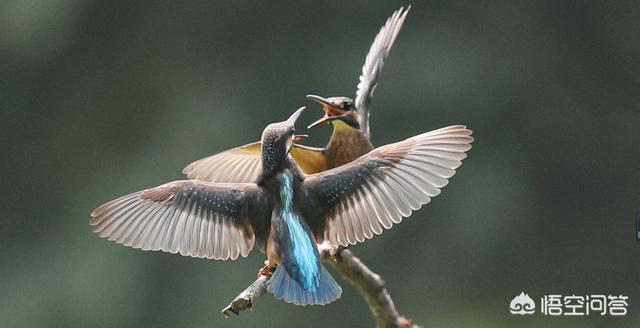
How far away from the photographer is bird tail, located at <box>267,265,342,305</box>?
3.08 meters

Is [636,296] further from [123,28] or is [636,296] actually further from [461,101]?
[123,28]

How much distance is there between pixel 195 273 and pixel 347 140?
3.79 meters

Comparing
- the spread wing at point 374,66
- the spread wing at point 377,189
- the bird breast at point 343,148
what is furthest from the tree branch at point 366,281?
the spread wing at point 374,66

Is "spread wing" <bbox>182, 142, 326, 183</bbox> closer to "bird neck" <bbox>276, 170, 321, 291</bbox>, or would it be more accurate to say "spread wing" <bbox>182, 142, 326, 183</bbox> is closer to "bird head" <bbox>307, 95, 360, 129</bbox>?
"bird head" <bbox>307, 95, 360, 129</bbox>

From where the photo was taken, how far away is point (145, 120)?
334 inches

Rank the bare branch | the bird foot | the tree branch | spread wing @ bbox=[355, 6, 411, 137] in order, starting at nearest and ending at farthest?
1. the bare branch
2. the bird foot
3. the tree branch
4. spread wing @ bbox=[355, 6, 411, 137]

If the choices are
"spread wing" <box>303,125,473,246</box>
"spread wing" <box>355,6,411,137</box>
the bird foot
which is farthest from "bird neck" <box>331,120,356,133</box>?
the bird foot

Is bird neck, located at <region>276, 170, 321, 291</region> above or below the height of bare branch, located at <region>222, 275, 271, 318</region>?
above

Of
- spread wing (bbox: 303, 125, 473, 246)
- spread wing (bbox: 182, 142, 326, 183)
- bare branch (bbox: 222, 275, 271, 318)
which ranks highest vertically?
spread wing (bbox: 182, 142, 326, 183)

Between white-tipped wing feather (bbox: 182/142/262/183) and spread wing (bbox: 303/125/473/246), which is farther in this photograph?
white-tipped wing feather (bbox: 182/142/262/183)

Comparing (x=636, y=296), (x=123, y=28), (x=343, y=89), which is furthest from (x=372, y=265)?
(x=123, y=28)

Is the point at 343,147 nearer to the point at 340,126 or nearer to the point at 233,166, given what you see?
the point at 340,126

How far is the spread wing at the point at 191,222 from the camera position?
10.9ft

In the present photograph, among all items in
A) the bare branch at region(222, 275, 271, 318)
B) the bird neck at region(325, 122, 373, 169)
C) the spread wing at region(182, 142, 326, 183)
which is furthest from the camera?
the bird neck at region(325, 122, 373, 169)
